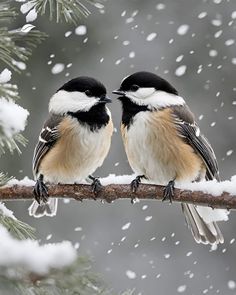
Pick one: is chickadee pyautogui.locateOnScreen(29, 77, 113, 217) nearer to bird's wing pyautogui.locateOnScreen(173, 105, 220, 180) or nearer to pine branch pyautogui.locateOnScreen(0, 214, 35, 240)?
bird's wing pyautogui.locateOnScreen(173, 105, 220, 180)

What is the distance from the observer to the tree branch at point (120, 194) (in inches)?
71.2

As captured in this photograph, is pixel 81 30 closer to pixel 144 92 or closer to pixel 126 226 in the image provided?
pixel 126 226

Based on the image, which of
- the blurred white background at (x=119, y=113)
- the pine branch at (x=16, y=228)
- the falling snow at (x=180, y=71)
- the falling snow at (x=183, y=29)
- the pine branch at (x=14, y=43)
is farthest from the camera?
the falling snow at (x=183, y=29)

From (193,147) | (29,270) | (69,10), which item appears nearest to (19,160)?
(193,147)

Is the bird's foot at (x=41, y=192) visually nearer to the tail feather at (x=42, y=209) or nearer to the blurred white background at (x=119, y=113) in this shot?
the tail feather at (x=42, y=209)

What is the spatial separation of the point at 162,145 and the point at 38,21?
14.5ft

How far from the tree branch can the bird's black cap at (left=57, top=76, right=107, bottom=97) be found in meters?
0.71

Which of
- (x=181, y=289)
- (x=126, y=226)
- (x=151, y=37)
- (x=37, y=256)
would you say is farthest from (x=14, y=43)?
(x=151, y=37)

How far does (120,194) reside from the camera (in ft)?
6.56

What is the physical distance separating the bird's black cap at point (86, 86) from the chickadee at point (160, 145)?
74 millimetres

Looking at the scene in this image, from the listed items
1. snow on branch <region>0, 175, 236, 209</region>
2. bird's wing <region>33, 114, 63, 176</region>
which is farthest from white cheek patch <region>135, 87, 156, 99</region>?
snow on branch <region>0, 175, 236, 209</region>

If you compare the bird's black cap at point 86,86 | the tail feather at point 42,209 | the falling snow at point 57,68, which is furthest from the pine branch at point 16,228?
the falling snow at point 57,68

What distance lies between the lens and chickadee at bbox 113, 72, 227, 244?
2725 millimetres

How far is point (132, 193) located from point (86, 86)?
928 millimetres
